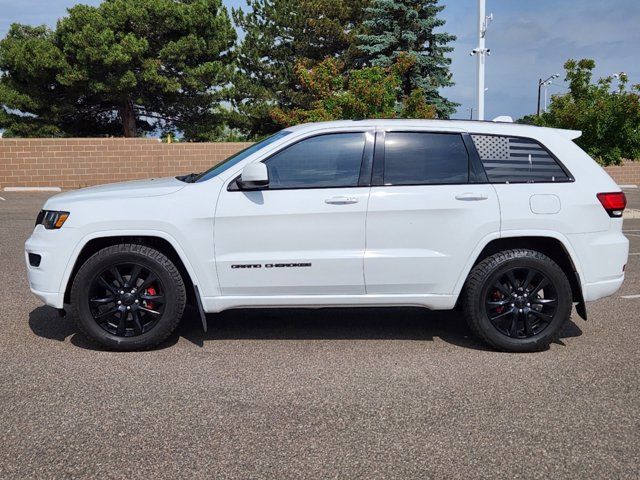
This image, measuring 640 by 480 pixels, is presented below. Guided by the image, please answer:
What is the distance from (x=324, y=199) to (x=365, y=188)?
330 mm

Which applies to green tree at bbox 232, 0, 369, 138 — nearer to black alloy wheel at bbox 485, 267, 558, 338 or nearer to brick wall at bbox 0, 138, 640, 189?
brick wall at bbox 0, 138, 640, 189

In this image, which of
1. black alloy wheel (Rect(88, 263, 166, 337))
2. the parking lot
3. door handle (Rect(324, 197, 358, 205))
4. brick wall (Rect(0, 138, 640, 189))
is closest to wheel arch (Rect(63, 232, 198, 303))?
black alloy wheel (Rect(88, 263, 166, 337))

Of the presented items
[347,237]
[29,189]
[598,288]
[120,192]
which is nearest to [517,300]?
[598,288]

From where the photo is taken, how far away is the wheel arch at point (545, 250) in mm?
4879

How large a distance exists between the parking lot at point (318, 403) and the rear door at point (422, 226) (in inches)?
24.2

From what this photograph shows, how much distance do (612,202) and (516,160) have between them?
809 mm

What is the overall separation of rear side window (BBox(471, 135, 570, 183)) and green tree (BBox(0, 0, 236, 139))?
23.7 meters

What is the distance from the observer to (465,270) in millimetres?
4902

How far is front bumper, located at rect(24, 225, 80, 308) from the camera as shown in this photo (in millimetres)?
4793

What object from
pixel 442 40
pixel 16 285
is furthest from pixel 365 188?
pixel 442 40

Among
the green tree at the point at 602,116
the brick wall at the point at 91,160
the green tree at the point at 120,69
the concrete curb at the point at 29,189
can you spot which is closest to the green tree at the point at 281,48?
Result: the green tree at the point at 120,69

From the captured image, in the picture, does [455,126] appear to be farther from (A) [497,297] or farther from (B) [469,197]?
(A) [497,297]

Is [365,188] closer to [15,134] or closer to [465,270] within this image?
[465,270]

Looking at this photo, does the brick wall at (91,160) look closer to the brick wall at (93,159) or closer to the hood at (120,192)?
the brick wall at (93,159)
